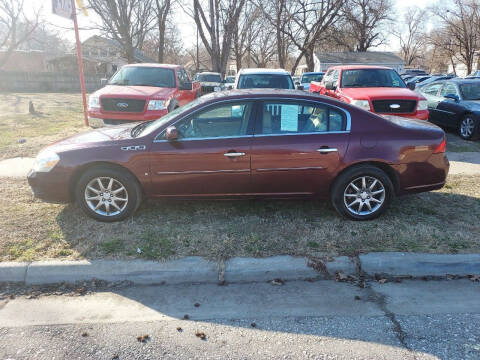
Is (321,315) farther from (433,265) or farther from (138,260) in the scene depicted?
(138,260)

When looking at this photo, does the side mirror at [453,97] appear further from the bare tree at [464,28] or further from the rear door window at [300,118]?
the bare tree at [464,28]

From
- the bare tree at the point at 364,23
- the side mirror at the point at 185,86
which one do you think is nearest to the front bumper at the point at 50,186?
the side mirror at the point at 185,86

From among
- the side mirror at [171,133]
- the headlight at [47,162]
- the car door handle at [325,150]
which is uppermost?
the side mirror at [171,133]

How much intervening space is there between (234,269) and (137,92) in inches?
242

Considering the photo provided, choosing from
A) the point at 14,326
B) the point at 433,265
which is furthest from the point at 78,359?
the point at 433,265

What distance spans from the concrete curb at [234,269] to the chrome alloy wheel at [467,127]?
22.6ft

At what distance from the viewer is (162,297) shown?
3270 mm

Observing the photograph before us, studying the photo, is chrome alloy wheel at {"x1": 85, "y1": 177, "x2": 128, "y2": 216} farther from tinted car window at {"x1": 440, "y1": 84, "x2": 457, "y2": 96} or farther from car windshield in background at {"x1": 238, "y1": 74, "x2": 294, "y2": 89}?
tinted car window at {"x1": 440, "y1": 84, "x2": 457, "y2": 96}

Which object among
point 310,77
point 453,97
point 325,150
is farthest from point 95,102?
point 310,77

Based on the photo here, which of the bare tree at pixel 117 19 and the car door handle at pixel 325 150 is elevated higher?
the bare tree at pixel 117 19

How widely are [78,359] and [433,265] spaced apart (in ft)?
10.7

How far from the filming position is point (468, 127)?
932 centimetres

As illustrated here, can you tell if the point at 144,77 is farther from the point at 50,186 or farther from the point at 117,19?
the point at 117,19

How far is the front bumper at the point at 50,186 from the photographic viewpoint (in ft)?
13.8
